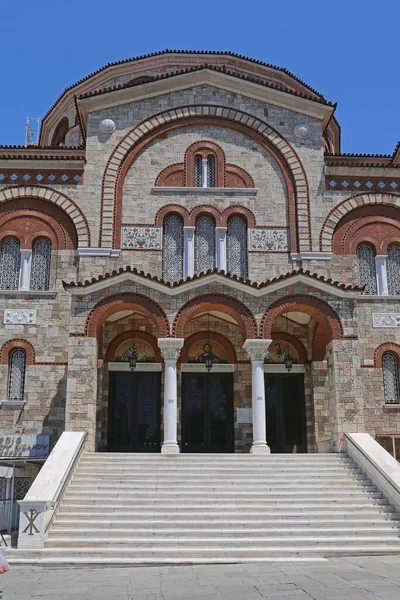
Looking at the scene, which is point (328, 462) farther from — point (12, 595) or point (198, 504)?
point (12, 595)

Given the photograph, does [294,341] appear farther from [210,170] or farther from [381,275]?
[210,170]

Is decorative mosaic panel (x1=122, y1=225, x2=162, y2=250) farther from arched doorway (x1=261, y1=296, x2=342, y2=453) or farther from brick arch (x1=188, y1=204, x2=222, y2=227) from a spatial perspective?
arched doorway (x1=261, y1=296, x2=342, y2=453)

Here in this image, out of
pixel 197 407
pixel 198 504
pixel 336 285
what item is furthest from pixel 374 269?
pixel 198 504

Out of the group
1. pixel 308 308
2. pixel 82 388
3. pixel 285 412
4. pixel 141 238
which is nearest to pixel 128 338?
pixel 141 238

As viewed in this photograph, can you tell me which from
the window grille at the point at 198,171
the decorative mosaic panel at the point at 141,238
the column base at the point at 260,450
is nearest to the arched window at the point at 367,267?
the window grille at the point at 198,171

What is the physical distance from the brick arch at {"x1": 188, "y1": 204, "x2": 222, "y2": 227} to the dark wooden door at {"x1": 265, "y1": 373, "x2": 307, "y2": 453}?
5.28 m

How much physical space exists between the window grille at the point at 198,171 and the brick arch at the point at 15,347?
24.7ft

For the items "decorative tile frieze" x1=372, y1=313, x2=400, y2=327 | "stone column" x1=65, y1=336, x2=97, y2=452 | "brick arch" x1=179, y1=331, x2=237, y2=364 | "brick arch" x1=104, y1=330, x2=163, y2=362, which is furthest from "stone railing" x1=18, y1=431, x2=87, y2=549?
"decorative tile frieze" x1=372, y1=313, x2=400, y2=327

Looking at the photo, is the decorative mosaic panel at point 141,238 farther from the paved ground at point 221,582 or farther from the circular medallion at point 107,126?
the paved ground at point 221,582

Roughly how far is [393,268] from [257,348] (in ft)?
20.9

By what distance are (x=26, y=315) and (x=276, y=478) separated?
956 cm

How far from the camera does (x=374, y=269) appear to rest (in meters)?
21.8

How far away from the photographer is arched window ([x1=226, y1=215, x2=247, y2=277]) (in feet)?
70.1

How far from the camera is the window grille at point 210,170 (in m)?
22.1
